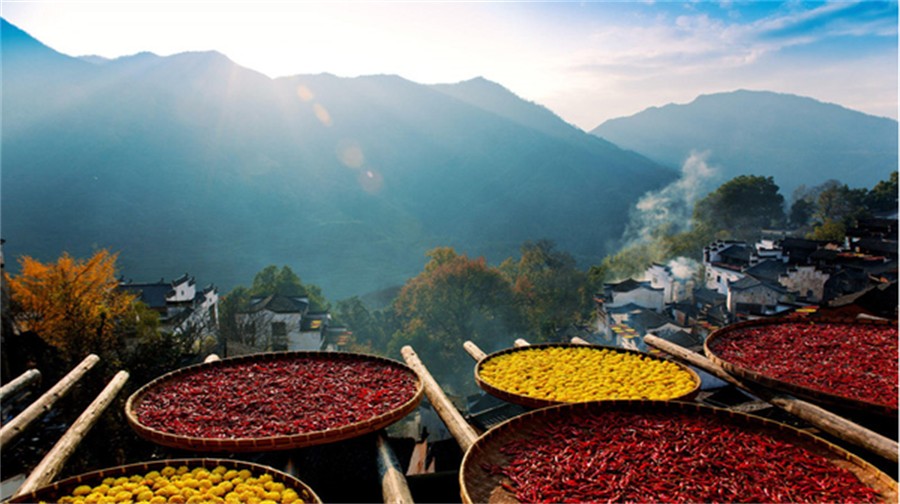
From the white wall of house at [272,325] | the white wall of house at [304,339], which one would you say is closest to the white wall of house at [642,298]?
the white wall of house at [304,339]

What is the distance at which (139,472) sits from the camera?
2719 mm

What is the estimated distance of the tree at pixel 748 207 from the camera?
162 ft

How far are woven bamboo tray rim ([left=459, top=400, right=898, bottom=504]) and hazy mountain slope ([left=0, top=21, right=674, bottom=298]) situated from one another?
178ft

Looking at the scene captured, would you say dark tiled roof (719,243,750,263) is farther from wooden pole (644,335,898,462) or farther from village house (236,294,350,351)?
wooden pole (644,335,898,462)

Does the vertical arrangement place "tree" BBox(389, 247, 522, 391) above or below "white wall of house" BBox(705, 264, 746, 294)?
below

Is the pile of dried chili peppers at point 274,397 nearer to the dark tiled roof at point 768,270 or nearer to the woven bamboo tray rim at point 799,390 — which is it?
the woven bamboo tray rim at point 799,390

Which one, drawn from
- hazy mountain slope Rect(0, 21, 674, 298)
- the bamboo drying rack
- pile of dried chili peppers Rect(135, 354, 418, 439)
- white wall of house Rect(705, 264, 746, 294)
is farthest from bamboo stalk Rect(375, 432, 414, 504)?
hazy mountain slope Rect(0, 21, 674, 298)

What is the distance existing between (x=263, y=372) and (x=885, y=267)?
28.5m

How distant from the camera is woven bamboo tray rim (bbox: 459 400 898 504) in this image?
2346 millimetres

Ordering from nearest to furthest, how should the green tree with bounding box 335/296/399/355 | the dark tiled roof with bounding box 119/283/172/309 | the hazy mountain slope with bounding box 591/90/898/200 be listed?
the dark tiled roof with bounding box 119/283/172/309, the green tree with bounding box 335/296/399/355, the hazy mountain slope with bounding box 591/90/898/200

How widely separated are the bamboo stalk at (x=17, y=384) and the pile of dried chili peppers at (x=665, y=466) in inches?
139

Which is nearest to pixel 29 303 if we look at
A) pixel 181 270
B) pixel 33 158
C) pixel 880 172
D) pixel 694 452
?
pixel 694 452

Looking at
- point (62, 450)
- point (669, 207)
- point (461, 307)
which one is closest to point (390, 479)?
point (62, 450)

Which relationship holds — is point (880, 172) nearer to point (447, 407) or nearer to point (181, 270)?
point (181, 270)
